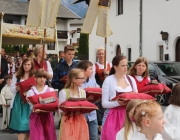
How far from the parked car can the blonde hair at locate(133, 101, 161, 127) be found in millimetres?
11342

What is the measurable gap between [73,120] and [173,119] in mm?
1554

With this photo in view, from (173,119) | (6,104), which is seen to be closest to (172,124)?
(173,119)

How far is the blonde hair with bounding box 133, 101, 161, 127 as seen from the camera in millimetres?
3645

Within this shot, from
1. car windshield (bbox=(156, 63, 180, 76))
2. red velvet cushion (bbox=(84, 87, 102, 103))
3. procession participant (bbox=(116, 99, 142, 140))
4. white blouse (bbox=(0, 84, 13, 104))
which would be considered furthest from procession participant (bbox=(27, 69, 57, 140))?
car windshield (bbox=(156, 63, 180, 76))

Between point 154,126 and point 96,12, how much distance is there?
4.99m

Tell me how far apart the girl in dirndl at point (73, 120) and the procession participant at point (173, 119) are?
141 centimetres

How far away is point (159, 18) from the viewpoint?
1061 inches

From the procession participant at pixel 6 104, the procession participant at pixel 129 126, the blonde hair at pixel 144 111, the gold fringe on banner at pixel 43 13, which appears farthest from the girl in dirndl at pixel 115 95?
the procession participant at pixel 6 104

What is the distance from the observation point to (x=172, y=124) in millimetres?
5105

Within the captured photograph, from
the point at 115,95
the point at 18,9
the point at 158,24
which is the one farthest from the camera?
the point at 18,9

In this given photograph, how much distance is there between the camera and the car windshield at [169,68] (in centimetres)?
1573

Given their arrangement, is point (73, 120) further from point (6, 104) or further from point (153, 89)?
point (6, 104)

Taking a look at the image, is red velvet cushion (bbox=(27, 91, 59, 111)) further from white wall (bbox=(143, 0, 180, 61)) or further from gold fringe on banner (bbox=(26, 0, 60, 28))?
white wall (bbox=(143, 0, 180, 61))

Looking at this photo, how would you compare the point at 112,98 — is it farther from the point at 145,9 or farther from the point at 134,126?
the point at 145,9
